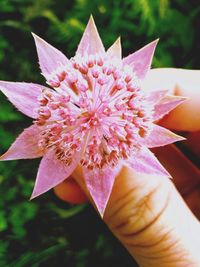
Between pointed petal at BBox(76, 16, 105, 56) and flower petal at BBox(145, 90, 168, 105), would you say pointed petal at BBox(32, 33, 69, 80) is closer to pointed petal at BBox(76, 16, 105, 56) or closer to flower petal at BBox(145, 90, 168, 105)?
pointed petal at BBox(76, 16, 105, 56)

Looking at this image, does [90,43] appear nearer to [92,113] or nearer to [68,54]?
[92,113]

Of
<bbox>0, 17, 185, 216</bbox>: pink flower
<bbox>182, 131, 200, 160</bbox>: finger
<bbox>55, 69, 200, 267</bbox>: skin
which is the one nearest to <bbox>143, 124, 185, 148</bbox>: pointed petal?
<bbox>0, 17, 185, 216</bbox>: pink flower

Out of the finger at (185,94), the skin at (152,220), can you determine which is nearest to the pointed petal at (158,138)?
the skin at (152,220)

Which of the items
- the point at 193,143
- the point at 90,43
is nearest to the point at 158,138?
the point at 90,43

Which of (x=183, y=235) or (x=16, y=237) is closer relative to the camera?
(x=183, y=235)

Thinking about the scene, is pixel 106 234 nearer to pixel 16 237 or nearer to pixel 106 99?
pixel 16 237

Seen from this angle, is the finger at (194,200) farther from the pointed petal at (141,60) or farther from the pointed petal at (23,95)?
the pointed petal at (23,95)

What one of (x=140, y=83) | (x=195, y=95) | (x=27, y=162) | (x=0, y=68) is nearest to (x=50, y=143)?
(x=140, y=83)
